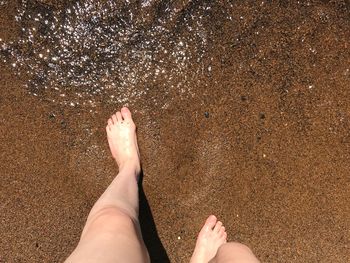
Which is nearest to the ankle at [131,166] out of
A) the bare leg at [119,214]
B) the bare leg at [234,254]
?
the bare leg at [119,214]

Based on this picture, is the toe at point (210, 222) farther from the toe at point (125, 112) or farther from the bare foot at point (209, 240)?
the toe at point (125, 112)

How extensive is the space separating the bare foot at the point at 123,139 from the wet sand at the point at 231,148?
44mm

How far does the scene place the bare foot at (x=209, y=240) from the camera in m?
2.27

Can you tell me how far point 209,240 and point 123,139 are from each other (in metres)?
0.67

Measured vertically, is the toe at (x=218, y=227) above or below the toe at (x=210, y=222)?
below

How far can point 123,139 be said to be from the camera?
7.32 ft

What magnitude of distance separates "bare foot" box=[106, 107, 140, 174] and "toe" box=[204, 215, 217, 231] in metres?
0.44

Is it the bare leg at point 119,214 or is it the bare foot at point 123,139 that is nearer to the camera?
the bare leg at point 119,214

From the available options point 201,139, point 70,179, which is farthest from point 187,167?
point 70,179

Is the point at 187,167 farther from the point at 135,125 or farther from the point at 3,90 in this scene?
the point at 3,90

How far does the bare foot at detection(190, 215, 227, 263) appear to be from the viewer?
2271mm

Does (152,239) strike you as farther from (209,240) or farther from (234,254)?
(234,254)

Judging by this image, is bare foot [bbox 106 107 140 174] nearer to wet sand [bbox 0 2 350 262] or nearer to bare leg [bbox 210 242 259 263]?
wet sand [bbox 0 2 350 262]

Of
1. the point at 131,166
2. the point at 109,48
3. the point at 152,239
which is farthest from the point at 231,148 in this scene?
the point at 109,48
